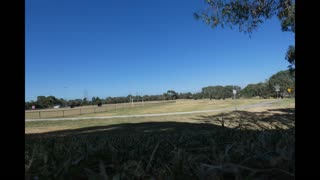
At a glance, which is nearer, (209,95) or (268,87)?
(268,87)

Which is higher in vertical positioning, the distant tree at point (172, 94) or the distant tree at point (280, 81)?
the distant tree at point (280, 81)

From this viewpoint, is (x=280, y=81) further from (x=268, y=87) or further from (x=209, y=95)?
(x=209, y=95)

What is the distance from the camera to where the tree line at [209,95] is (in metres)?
113

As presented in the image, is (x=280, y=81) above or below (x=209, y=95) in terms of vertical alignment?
above

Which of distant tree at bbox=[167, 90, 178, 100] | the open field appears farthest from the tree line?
the open field

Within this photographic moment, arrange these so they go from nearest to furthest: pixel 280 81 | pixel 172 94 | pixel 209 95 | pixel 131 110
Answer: pixel 131 110 → pixel 280 81 → pixel 209 95 → pixel 172 94

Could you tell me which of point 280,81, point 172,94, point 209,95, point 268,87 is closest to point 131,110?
point 280,81

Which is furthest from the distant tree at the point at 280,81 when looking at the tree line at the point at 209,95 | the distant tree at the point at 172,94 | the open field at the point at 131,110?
the distant tree at the point at 172,94

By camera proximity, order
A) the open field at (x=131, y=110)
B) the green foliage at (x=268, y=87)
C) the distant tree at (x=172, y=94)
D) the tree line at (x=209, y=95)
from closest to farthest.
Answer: the open field at (x=131, y=110)
the tree line at (x=209, y=95)
the green foliage at (x=268, y=87)
the distant tree at (x=172, y=94)

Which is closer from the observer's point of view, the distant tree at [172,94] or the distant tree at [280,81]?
the distant tree at [280,81]

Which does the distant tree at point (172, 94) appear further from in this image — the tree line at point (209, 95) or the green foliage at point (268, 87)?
the green foliage at point (268, 87)

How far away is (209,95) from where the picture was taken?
139875 millimetres
